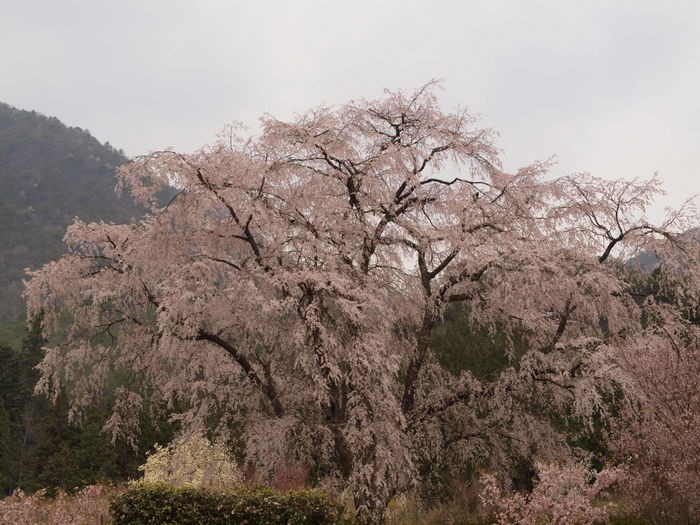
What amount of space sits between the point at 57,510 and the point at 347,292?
19.2 feet

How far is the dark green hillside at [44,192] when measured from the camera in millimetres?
108812

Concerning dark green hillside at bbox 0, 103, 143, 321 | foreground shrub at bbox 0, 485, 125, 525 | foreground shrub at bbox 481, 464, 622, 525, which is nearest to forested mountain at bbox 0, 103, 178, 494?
dark green hillside at bbox 0, 103, 143, 321

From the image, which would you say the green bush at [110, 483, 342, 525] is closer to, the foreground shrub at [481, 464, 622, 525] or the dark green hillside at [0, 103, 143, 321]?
the foreground shrub at [481, 464, 622, 525]

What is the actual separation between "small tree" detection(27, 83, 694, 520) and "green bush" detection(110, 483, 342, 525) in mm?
716

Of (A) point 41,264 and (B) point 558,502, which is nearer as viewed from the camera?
(B) point 558,502

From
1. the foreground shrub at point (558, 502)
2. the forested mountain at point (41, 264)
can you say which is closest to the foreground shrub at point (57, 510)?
the forested mountain at point (41, 264)

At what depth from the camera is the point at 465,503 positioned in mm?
10828

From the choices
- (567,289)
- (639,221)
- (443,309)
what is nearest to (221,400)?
(443,309)

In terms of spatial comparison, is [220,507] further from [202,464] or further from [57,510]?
[202,464]

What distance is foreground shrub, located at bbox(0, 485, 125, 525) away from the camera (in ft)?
30.0

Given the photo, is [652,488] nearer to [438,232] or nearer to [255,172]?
[438,232]

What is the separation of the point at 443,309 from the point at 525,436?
2739 mm

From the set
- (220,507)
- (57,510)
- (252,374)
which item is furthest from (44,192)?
(220,507)

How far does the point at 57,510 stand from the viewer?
953 cm
